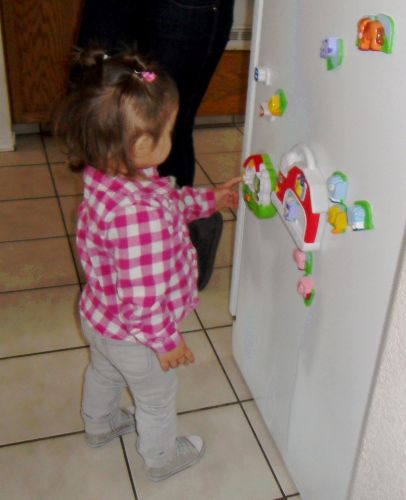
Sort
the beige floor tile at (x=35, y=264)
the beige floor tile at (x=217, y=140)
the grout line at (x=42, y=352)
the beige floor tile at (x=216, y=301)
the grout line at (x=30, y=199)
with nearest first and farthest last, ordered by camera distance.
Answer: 1. the grout line at (x=42, y=352)
2. the beige floor tile at (x=216, y=301)
3. the beige floor tile at (x=35, y=264)
4. the grout line at (x=30, y=199)
5. the beige floor tile at (x=217, y=140)

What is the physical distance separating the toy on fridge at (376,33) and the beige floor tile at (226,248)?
128cm

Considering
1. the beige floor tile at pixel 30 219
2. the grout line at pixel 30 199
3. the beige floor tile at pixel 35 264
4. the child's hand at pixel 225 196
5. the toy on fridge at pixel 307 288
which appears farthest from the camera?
the grout line at pixel 30 199

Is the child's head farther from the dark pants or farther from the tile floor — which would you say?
the tile floor

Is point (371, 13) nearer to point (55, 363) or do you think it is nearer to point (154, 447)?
point (154, 447)

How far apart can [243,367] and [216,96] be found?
1.80 meters

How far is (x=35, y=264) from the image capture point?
1981mm

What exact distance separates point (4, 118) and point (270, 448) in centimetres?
191

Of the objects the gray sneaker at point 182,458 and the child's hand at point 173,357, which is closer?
the child's hand at point 173,357

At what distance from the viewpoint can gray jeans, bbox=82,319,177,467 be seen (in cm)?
111

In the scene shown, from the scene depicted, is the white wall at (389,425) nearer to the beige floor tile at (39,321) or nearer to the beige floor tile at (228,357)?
the beige floor tile at (228,357)

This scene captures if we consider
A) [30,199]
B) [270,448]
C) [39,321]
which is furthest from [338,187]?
[30,199]

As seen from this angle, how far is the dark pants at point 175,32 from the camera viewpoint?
132cm

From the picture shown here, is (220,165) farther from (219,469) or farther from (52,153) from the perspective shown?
(219,469)

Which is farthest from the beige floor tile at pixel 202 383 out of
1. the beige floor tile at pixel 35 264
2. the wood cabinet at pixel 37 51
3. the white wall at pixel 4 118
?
the white wall at pixel 4 118
